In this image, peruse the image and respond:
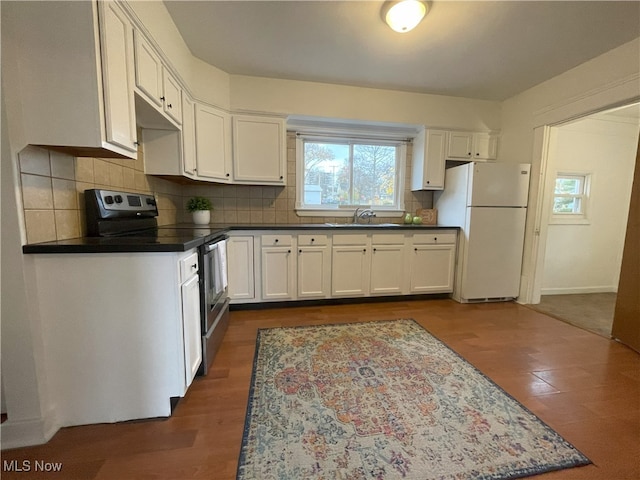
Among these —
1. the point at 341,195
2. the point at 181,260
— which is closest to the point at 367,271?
the point at 341,195

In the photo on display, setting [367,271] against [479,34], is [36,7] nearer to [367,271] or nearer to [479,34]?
[479,34]

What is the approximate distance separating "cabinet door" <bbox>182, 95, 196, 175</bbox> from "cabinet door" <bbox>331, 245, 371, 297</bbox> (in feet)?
5.39

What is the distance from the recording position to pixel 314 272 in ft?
9.87

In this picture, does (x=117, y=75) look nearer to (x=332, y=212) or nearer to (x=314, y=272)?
(x=314, y=272)

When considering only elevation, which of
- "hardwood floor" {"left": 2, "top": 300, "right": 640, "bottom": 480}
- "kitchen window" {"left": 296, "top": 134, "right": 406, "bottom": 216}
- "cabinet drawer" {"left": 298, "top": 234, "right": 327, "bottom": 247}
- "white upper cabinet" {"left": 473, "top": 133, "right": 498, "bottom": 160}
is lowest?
"hardwood floor" {"left": 2, "top": 300, "right": 640, "bottom": 480}

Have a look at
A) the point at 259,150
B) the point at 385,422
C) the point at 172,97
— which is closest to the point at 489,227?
the point at 385,422

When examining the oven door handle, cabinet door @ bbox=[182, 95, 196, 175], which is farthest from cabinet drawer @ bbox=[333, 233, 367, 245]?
cabinet door @ bbox=[182, 95, 196, 175]

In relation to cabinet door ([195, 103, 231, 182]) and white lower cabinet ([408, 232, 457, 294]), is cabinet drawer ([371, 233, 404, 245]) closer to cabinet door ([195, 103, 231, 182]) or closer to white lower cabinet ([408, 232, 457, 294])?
white lower cabinet ([408, 232, 457, 294])

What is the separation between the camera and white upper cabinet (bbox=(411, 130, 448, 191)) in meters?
3.40

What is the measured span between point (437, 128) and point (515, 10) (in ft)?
5.01

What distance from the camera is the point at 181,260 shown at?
1402 mm

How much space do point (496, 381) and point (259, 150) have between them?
289cm

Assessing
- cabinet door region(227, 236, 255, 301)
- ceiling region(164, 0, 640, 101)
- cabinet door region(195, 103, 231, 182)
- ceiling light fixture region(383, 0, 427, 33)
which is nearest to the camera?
ceiling light fixture region(383, 0, 427, 33)

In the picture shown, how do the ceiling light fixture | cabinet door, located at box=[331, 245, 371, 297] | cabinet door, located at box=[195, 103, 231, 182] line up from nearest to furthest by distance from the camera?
the ceiling light fixture → cabinet door, located at box=[195, 103, 231, 182] → cabinet door, located at box=[331, 245, 371, 297]
